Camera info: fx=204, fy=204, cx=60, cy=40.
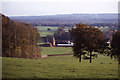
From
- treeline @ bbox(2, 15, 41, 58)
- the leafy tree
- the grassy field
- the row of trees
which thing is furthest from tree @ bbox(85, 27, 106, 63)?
the grassy field

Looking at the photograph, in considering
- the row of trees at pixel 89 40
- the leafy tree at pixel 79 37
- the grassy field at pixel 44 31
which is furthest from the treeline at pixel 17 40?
the grassy field at pixel 44 31

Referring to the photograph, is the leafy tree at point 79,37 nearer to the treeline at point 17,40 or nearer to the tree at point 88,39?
the tree at point 88,39

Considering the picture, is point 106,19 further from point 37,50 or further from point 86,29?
point 86,29

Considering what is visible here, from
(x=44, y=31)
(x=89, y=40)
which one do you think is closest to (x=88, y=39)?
(x=89, y=40)

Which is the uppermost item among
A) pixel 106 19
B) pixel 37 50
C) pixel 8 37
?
pixel 106 19

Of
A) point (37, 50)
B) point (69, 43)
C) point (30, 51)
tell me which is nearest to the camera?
point (30, 51)

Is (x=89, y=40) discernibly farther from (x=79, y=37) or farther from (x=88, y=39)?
(x=79, y=37)

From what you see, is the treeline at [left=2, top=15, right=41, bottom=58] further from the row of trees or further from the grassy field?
the grassy field

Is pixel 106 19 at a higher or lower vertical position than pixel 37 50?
higher

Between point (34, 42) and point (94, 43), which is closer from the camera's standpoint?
point (94, 43)

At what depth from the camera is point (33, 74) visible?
1009 centimetres

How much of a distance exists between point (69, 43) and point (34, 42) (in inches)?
682

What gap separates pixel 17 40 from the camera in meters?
28.3

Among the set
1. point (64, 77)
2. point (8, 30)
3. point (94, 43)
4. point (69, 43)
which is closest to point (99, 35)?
point (94, 43)
